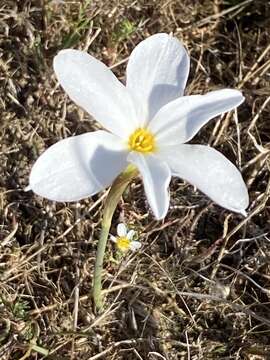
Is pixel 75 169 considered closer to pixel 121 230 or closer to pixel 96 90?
pixel 96 90

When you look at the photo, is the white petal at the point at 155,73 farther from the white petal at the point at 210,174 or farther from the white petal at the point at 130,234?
the white petal at the point at 130,234

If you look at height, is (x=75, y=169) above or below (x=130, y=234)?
above

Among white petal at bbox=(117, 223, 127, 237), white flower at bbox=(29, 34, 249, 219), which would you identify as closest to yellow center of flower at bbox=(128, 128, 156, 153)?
white flower at bbox=(29, 34, 249, 219)

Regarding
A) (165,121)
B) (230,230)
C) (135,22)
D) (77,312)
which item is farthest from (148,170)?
(135,22)

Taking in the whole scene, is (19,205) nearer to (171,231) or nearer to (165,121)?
(171,231)

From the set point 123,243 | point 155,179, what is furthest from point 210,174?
point 123,243

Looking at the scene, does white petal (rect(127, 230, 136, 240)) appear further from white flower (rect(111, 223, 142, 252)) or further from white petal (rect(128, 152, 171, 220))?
white petal (rect(128, 152, 171, 220))
